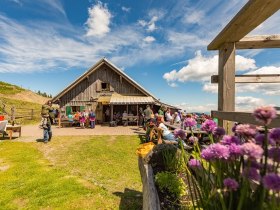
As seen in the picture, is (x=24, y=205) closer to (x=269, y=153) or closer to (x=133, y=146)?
(x=269, y=153)

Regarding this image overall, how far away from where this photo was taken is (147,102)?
23.3 m

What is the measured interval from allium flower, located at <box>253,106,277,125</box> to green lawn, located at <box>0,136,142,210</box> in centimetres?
461

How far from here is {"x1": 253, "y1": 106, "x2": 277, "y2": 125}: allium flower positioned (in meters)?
1.08

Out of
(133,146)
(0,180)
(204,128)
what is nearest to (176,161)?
(204,128)

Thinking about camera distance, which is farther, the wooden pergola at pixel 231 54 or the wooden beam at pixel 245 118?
the wooden pergola at pixel 231 54

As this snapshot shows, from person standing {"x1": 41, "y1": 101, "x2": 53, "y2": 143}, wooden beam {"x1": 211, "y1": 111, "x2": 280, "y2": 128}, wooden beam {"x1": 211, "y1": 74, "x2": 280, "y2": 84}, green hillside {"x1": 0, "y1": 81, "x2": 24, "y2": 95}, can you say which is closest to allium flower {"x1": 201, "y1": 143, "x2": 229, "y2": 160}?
wooden beam {"x1": 211, "y1": 111, "x2": 280, "y2": 128}

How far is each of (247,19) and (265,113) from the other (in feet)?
6.59

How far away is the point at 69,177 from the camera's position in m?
7.07

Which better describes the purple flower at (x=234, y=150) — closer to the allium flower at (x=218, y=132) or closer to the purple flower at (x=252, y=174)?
the purple flower at (x=252, y=174)

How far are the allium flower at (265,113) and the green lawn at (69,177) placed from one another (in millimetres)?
4613

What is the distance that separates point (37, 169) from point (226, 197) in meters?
7.71

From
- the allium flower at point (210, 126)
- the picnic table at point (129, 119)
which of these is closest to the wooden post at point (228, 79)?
the allium flower at point (210, 126)

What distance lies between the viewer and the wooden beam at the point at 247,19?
2374 mm

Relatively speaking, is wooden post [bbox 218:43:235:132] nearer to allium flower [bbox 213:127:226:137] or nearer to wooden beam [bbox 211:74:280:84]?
wooden beam [bbox 211:74:280:84]
